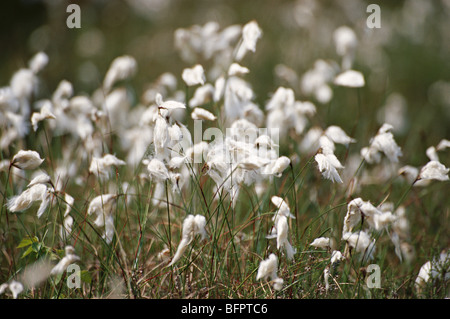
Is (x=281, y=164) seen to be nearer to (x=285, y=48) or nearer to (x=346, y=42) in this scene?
(x=346, y=42)

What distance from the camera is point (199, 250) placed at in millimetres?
2107

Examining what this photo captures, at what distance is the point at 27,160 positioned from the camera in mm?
2018

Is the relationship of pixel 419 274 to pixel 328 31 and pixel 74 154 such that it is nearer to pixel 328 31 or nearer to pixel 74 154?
pixel 74 154

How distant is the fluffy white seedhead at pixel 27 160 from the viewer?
78.6 inches

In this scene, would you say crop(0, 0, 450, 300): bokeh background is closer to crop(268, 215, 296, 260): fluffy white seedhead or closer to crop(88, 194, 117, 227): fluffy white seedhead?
crop(268, 215, 296, 260): fluffy white seedhead

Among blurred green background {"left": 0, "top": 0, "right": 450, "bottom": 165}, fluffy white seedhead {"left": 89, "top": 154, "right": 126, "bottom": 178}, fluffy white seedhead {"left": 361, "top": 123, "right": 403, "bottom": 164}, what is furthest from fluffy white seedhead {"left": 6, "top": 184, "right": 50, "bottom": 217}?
blurred green background {"left": 0, "top": 0, "right": 450, "bottom": 165}

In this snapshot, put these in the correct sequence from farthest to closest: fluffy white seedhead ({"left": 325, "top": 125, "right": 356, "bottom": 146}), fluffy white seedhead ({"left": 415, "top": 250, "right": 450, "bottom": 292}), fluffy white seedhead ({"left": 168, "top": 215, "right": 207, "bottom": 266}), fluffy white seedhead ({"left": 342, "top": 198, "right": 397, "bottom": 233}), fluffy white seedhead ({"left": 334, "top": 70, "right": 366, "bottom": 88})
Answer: fluffy white seedhead ({"left": 334, "top": 70, "right": 366, "bottom": 88}) → fluffy white seedhead ({"left": 325, "top": 125, "right": 356, "bottom": 146}) → fluffy white seedhead ({"left": 415, "top": 250, "right": 450, "bottom": 292}) → fluffy white seedhead ({"left": 342, "top": 198, "right": 397, "bottom": 233}) → fluffy white seedhead ({"left": 168, "top": 215, "right": 207, "bottom": 266})

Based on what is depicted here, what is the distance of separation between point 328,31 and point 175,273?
5284 mm

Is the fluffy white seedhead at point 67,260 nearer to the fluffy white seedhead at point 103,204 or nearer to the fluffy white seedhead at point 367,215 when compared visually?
the fluffy white seedhead at point 103,204

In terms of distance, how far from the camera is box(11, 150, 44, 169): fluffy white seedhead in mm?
1996

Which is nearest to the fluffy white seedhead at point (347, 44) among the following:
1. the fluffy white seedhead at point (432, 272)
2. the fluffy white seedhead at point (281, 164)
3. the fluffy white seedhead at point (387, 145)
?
the fluffy white seedhead at point (387, 145)

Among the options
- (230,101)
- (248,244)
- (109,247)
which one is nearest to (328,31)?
(230,101)

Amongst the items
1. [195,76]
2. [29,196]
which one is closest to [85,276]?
[29,196]

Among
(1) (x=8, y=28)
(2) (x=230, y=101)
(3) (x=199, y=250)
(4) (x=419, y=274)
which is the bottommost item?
(4) (x=419, y=274)
